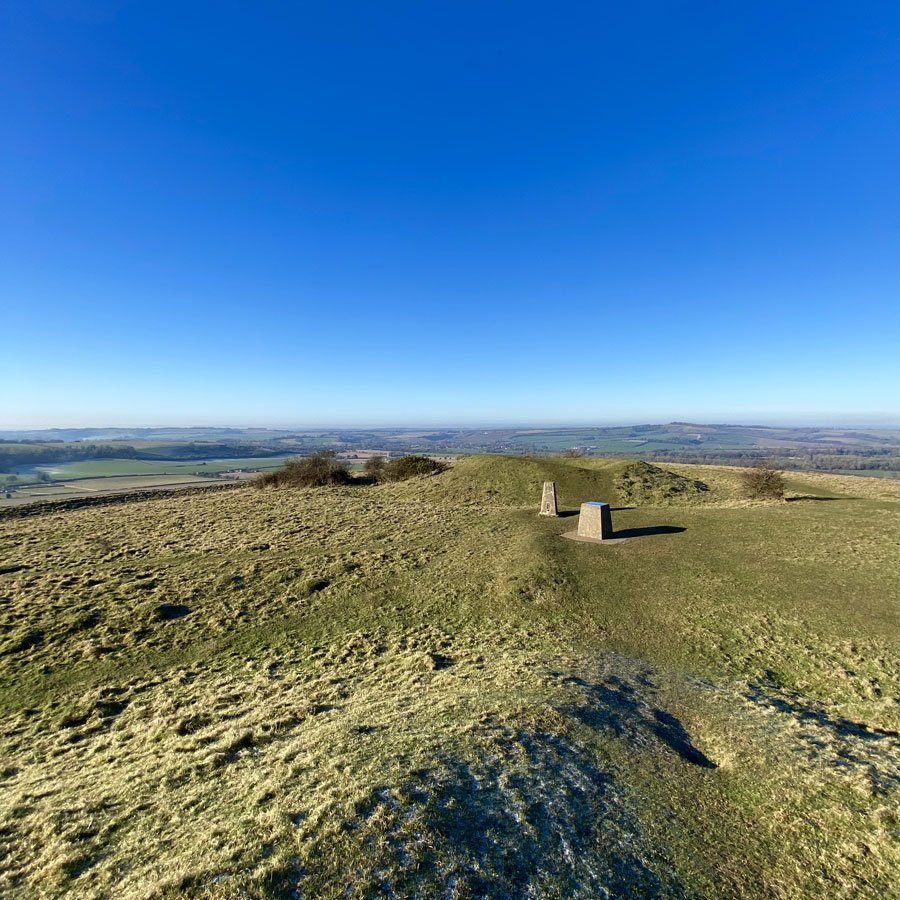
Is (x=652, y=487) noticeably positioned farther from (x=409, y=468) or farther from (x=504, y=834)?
(x=504, y=834)

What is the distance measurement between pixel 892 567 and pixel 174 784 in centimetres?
2365

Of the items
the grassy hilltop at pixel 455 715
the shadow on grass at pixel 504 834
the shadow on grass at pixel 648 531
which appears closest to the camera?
the shadow on grass at pixel 504 834

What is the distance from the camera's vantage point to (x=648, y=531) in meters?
23.3

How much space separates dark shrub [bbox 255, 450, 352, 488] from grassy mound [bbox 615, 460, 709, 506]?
27514 mm

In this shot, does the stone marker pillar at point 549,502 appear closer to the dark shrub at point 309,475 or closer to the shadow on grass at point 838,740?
the shadow on grass at point 838,740

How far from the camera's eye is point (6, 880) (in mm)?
4953

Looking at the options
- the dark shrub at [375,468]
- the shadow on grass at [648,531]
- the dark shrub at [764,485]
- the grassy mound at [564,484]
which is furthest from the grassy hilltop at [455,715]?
the dark shrub at [375,468]

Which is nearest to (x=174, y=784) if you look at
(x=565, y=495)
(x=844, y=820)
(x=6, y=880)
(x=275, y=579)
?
(x=6, y=880)

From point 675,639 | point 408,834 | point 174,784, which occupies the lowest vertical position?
point 675,639

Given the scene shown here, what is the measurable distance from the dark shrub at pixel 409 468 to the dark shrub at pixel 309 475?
14.6ft

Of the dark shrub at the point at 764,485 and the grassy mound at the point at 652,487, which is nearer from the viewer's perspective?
the dark shrub at the point at 764,485

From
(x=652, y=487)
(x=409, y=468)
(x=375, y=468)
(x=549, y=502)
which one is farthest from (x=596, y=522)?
(x=375, y=468)

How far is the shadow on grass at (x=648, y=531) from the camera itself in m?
22.7

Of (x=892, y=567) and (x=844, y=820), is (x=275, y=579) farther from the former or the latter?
(x=892, y=567)
